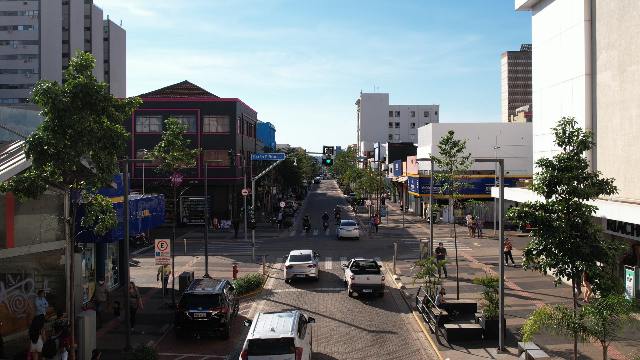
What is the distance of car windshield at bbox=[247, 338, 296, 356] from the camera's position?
36.0ft

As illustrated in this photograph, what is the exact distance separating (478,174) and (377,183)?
10743mm

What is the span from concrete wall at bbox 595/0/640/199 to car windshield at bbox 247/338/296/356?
13.1 metres

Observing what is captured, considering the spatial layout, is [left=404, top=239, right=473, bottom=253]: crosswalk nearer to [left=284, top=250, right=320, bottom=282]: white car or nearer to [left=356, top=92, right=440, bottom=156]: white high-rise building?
[left=284, top=250, right=320, bottom=282]: white car

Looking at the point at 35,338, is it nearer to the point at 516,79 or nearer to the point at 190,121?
the point at 190,121

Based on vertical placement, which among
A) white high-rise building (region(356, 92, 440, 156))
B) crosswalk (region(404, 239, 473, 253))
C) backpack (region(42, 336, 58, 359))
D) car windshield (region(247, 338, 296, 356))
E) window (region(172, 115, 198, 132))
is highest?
white high-rise building (region(356, 92, 440, 156))

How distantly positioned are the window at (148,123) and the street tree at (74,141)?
36.6 metres

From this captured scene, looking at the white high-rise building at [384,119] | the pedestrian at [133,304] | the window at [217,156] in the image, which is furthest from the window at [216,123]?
the white high-rise building at [384,119]

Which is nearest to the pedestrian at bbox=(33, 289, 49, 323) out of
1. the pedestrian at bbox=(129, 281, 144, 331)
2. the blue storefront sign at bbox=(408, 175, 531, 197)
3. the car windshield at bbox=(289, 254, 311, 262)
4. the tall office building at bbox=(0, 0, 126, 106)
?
the pedestrian at bbox=(129, 281, 144, 331)

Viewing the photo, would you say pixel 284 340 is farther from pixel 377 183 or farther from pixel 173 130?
pixel 377 183

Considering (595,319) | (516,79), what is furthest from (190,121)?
(516,79)

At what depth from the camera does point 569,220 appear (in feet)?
35.8

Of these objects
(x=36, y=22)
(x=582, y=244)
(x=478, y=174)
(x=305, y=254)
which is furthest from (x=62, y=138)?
(x=36, y=22)

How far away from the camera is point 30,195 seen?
1152 centimetres

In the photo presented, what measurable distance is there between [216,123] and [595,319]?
1668 inches
